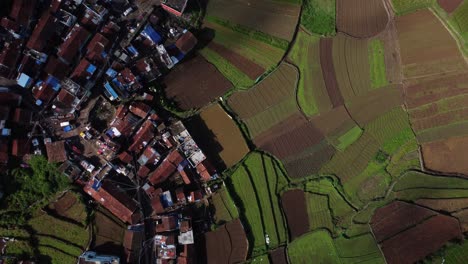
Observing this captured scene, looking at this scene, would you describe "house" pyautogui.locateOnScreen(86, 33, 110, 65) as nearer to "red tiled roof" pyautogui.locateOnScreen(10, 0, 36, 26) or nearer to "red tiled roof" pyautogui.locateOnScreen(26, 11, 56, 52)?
"red tiled roof" pyautogui.locateOnScreen(26, 11, 56, 52)

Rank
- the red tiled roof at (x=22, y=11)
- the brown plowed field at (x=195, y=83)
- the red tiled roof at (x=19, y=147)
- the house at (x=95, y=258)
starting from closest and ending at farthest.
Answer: the red tiled roof at (x=22, y=11) < the red tiled roof at (x=19, y=147) < the house at (x=95, y=258) < the brown plowed field at (x=195, y=83)

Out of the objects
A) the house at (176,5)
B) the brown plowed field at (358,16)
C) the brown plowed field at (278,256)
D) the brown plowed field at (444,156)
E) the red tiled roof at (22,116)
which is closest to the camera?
the red tiled roof at (22,116)

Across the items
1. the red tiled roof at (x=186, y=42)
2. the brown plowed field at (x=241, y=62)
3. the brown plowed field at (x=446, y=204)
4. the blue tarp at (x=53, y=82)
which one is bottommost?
the brown plowed field at (x=446, y=204)

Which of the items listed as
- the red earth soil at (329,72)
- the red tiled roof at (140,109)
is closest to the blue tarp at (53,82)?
the red tiled roof at (140,109)

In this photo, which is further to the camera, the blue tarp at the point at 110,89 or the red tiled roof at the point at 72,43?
the blue tarp at the point at 110,89

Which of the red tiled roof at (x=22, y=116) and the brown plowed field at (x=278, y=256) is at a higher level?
the red tiled roof at (x=22, y=116)

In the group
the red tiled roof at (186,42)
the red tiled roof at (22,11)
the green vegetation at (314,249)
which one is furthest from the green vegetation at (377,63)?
the red tiled roof at (22,11)

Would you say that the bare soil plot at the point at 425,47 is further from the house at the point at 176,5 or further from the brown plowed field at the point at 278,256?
the brown plowed field at the point at 278,256

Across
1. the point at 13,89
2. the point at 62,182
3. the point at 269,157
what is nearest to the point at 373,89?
the point at 269,157

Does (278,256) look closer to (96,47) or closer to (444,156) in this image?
(444,156)
